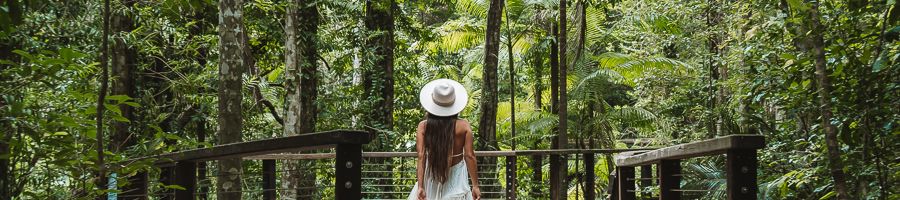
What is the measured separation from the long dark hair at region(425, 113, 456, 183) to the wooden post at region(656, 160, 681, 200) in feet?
4.64

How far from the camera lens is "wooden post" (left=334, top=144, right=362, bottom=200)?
422cm

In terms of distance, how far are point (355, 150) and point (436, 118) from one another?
1865 mm

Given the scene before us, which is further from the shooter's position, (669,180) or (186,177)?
(186,177)

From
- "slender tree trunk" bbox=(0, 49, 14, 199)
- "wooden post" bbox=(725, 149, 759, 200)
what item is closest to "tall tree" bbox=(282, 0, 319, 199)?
"slender tree trunk" bbox=(0, 49, 14, 199)

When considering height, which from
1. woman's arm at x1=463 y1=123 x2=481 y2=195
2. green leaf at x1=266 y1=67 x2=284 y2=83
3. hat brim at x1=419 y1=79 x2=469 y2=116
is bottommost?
woman's arm at x1=463 y1=123 x2=481 y2=195

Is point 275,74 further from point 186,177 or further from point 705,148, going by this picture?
point 705,148

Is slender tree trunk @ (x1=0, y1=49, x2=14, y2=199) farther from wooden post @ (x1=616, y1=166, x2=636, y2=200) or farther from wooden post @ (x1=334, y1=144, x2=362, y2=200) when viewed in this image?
wooden post @ (x1=616, y1=166, x2=636, y2=200)

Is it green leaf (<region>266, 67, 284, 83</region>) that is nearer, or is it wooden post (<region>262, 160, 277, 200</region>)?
wooden post (<region>262, 160, 277, 200</region>)

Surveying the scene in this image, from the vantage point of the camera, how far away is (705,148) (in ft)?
14.2

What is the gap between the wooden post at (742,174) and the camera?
4.04 meters

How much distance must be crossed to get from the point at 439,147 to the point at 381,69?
5.70m

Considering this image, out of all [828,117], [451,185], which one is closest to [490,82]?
[451,185]

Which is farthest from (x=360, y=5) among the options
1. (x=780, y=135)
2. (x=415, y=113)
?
Answer: (x=780, y=135)

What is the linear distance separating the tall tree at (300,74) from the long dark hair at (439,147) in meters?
3.20
